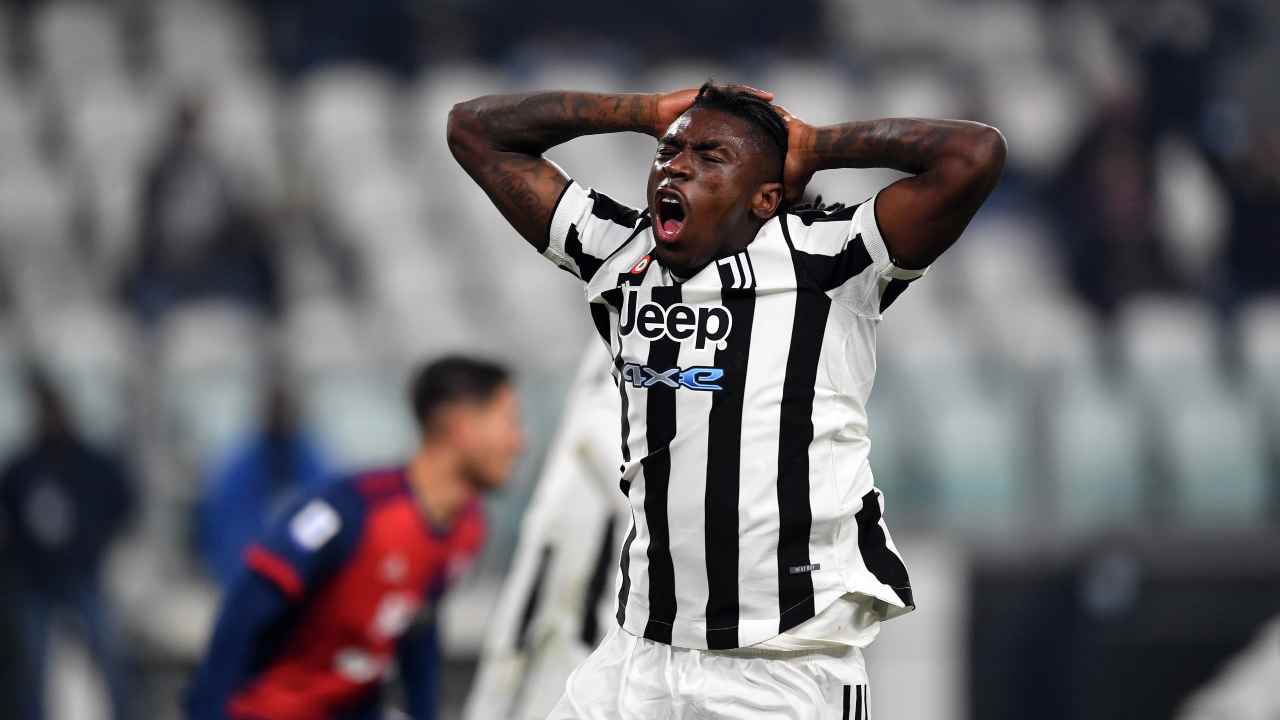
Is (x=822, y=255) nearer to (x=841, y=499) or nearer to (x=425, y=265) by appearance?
(x=841, y=499)

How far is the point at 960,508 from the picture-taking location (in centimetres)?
763

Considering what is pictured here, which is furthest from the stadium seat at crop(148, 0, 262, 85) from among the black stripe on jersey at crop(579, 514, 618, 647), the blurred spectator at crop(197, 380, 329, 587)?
the black stripe on jersey at crop(579, 514, 618, 647)

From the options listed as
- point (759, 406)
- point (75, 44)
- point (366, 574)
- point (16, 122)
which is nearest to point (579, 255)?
point (759, 406)

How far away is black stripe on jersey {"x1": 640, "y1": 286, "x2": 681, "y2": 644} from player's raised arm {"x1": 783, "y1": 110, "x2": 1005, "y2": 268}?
38 cm

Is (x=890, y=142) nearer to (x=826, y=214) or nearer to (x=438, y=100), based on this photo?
(x=826, y=214)

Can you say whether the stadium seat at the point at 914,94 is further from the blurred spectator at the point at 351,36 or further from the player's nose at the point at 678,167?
the player's nose at the point at 678,167

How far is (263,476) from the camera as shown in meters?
6.89

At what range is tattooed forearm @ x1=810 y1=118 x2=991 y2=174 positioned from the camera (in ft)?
9.48

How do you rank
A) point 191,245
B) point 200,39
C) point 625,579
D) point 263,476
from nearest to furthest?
point 625,579 < point 263,476 < point 191,245 < point 200,39

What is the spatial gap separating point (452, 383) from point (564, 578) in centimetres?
60

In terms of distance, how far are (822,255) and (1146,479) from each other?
5.28m

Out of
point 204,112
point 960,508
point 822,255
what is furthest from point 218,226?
point 822,255

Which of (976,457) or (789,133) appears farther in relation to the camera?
(976,457)

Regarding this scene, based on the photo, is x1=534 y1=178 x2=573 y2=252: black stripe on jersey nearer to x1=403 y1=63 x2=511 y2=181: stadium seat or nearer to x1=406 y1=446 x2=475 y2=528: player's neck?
x1=406 y1=446 x2=475 y2=528: player's neck
